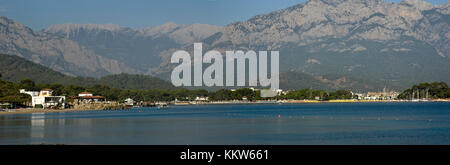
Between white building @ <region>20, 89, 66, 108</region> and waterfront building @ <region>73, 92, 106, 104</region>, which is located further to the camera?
waterfront building @ <region>73, 92, 106, 104</region>

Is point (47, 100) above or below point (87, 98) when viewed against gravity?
below

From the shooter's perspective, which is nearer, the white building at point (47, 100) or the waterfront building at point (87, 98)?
the white building at point (47, 100)

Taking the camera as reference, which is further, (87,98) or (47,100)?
(87,98)

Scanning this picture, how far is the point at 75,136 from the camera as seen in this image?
167 feet

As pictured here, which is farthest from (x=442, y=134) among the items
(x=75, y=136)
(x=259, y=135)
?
(x=75, y=136)

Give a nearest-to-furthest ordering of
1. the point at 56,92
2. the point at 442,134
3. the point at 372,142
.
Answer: the point at 372,142
the point at 442,134
the point at 56,92
